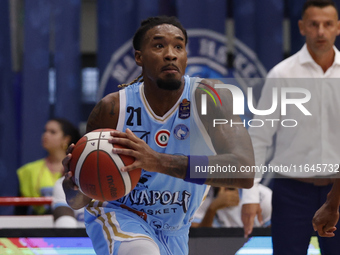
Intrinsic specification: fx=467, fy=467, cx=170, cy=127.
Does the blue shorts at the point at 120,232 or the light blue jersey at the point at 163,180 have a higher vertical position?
the light blue jersey at the point at 163,180

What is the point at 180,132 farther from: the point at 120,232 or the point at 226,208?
the point at 226,208

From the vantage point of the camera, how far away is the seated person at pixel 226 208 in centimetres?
388

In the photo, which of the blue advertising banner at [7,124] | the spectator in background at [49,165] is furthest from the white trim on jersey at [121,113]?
the blue advertising banner at [7,124]

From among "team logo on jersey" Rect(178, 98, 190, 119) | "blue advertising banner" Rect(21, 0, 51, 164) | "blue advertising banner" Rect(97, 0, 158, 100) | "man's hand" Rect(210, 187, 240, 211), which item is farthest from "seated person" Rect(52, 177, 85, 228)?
"blue advertising banner" Rect(97, 0, 158, 100)

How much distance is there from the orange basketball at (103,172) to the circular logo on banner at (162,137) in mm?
317

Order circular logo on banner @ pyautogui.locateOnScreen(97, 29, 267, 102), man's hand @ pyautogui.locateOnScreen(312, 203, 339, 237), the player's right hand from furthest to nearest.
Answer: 1. circular logo on banner @ pyautogui.locateOnScreen(97, 29, 267, 102)
2. man's hand @ pyautogui.locateOnScreen(312, 203, 339, 237)
3. the player's right hand

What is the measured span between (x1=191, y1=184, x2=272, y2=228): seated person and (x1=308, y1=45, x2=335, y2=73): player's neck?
51.8 inches

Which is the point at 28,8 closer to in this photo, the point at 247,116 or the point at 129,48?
the point at 129,48

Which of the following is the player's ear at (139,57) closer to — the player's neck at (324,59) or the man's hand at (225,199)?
the player's neck at (324,59)

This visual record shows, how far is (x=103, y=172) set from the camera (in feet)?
6.70

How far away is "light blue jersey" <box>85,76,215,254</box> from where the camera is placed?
7.80 feet

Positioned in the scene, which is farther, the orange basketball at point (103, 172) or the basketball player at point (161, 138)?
the basketball player at point (161, 138)

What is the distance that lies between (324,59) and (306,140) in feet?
1.78

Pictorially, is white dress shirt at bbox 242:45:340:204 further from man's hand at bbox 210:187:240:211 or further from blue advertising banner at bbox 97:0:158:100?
blue advertising banner at bbox 97:0:158:100
